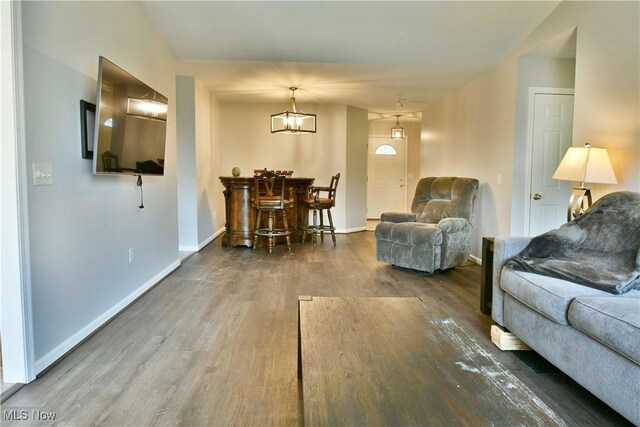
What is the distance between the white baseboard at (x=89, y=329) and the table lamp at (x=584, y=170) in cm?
348

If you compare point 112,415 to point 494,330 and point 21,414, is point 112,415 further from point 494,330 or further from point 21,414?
point 494,330

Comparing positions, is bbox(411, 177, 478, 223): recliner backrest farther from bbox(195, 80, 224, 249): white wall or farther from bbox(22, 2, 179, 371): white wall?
bbox(22, 2, 179, 371): white wall

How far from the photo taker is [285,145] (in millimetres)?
7469

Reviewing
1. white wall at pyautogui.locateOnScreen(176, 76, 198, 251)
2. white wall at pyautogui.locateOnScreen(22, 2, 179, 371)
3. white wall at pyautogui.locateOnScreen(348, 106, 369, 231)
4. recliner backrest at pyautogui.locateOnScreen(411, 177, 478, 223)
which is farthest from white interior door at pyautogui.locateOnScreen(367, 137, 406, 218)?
white wall at pyautogui.locateOnScreen(22, 2, 179, 371)

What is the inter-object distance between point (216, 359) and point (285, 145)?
220 inches

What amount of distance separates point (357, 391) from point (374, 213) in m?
8.65

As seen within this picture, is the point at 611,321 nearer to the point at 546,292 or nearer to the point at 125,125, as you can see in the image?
the point at 546,292

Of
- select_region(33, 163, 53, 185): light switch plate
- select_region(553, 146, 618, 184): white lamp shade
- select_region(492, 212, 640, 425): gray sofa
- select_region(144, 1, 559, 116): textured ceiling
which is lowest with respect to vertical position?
select_region(492, 212, 640, 425): gray sofa

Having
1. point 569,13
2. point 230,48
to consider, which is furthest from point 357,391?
point 230,48

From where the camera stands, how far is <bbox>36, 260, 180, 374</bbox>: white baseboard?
2.14m

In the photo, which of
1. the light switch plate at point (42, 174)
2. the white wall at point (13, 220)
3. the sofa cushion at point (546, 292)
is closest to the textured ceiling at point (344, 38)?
the white wall at point (13, 220)

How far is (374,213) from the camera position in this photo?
383 inches

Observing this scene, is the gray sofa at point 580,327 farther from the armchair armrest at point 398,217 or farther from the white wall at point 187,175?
the white wall at point 187,175

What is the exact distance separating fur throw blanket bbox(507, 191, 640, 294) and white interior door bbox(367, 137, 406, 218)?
7.02 metres
